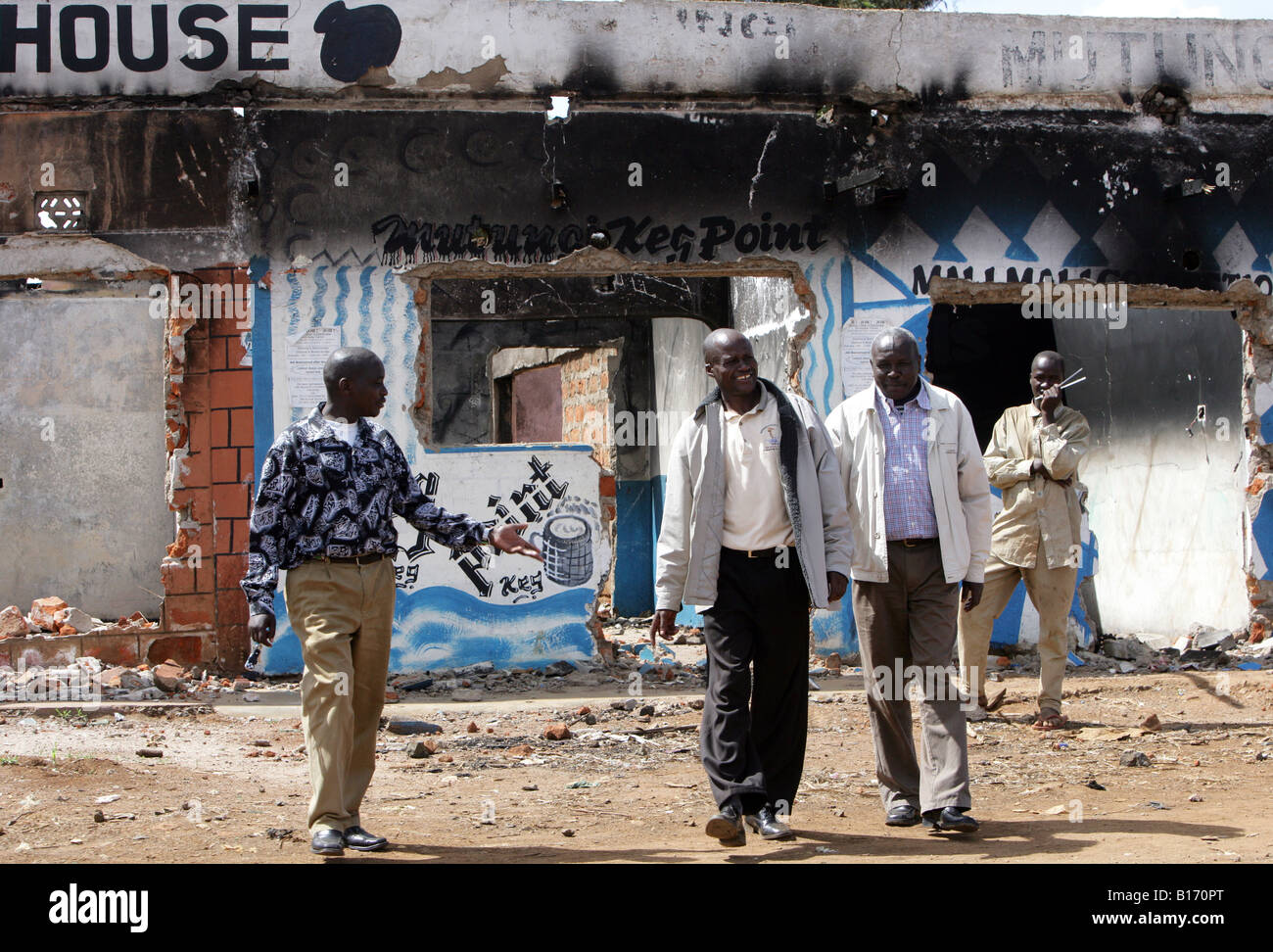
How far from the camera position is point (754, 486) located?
15.7ft

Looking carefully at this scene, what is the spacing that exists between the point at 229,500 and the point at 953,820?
20.2 ft

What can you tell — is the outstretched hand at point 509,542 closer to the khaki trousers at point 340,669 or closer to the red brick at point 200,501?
the khaki trousers at point 340,669

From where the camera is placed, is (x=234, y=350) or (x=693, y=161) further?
(x=693, y=161)

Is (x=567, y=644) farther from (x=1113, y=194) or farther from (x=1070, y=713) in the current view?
(x=1113, y=194)

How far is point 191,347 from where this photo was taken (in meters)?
9.19

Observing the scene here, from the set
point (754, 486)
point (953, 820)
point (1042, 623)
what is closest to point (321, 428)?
point (754, 486)

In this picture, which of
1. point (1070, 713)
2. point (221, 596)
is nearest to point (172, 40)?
point (221, 596)

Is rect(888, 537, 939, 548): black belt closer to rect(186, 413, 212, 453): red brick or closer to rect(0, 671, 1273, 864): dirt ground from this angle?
rect(0, 671, 1273, 864): dirt ground

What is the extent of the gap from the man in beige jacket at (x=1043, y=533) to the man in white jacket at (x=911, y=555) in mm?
2233

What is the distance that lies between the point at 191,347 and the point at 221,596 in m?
1.77

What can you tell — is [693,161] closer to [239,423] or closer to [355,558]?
[239,423]

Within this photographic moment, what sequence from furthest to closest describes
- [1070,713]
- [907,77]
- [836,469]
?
[907,77], [1070,713], [836,469]

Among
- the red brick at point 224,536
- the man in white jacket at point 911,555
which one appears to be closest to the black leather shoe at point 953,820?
the man in white jacket at point 911,555

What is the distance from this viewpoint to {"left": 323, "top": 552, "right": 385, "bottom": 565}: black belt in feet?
14.7
